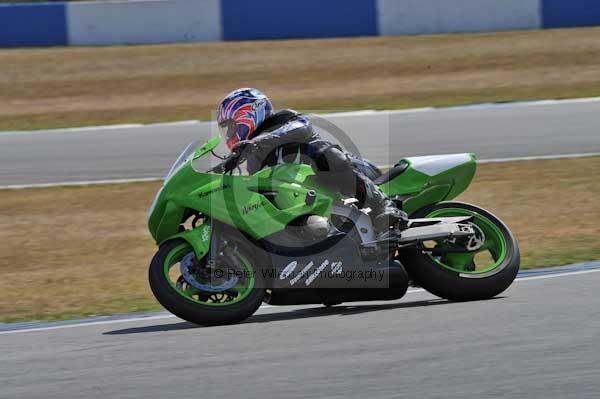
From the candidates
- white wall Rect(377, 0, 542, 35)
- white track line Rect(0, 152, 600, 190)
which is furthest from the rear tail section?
white wall Rect(377, 0, 542, 35)

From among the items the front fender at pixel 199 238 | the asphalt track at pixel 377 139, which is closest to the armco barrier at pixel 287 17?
the asphalt track at pixel 377 139

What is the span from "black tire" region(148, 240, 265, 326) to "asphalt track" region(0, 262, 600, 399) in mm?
71

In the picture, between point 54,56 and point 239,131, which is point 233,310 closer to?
point 239,131

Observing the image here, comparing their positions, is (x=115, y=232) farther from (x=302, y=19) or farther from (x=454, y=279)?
(x=302, y=19)

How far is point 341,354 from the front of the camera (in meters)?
5.00

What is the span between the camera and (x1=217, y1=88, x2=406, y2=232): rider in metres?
5.98

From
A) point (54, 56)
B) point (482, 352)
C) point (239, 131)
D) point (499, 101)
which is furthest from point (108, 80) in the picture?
point (482, 352)

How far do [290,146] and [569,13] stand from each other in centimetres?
1553

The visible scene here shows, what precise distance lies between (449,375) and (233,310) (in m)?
1.57

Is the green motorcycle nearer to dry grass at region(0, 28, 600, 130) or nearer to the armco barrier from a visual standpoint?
dry grass at region(0, 28, 600, 130)

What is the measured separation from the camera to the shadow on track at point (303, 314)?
5.94m

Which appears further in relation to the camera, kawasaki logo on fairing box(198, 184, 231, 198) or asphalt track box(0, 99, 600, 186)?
asphalt track box(0, 99, 600, 186)

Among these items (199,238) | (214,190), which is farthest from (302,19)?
(199,238)

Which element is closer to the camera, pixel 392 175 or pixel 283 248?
pixel 283 248
